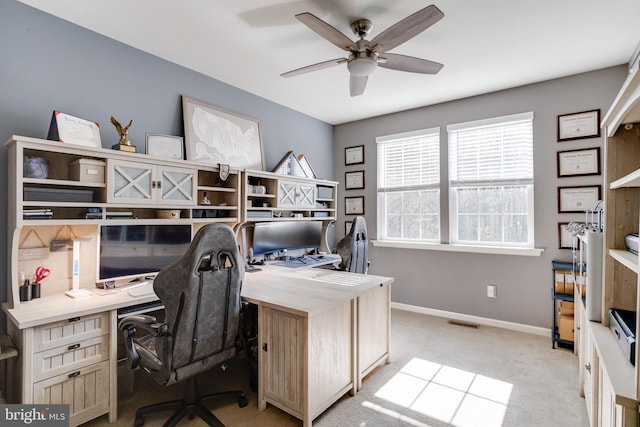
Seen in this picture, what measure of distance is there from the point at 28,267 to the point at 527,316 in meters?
4.48

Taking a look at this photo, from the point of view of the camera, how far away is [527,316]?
3.47 meters

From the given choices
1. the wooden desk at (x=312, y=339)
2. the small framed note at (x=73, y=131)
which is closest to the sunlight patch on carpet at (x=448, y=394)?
the wooden desk at (x=312, y=339)

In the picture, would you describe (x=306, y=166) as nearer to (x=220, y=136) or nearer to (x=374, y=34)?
(x=220, y=136)

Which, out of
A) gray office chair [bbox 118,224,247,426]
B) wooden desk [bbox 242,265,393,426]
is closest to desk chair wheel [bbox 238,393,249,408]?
wooden desk [bbox 242,265,393,426]

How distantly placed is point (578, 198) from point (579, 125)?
730mm

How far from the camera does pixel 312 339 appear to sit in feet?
6.24

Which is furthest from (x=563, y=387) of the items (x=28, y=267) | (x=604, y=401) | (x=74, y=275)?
(x=28, y=267)

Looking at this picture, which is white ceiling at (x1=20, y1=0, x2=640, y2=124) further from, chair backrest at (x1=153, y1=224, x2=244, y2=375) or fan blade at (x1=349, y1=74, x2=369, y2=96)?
chair backrest at (x1=153, y1=224, x2=244, y2=375)

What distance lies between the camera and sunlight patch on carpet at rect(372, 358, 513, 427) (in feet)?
6.74

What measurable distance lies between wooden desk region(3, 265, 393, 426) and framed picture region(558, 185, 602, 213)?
2.42 metres

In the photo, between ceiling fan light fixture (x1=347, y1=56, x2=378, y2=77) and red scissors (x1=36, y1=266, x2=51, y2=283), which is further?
ceiling fan light fixture (x1=347, y1=56, x2=378, y2=77)

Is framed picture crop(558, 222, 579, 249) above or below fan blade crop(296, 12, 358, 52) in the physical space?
below

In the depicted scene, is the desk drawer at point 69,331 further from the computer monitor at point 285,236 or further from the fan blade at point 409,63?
the fan blade at point 409,63

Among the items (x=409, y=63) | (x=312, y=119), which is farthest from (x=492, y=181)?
(x=312, y=119)
